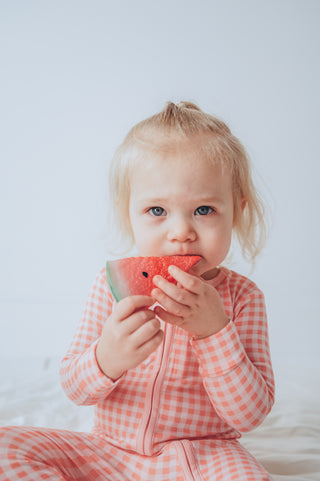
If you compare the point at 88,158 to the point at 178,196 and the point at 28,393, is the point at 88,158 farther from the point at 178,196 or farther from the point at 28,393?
the point at 178,196

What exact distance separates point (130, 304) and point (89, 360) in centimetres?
25

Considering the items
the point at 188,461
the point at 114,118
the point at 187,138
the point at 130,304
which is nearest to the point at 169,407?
the point at 188,461

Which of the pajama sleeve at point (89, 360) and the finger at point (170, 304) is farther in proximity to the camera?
the pajama sleeve at point (89, 360)

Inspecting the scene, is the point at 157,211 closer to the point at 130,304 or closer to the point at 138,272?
the point at 138,272

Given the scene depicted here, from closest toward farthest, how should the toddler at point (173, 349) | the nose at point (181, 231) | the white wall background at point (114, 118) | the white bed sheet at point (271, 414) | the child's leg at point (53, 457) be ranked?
the child's leg at point (53, 457), the toddler at point (173, 349), the nose at point (181, 231), the white bed sheet at point (271, 414), the white wall background at point (114, 118)

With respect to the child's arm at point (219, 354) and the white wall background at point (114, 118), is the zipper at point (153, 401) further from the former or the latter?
the white wall background at point (114, 118)

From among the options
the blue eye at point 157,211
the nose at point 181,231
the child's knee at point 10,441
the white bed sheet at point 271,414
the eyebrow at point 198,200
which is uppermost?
the eyebrow at point 198,200

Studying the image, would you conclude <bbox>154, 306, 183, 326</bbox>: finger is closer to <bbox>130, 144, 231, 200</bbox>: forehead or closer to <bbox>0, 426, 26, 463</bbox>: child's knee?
<bbox>130, 144, 231, 200</bbox>: forehead

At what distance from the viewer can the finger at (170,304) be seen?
1.08m

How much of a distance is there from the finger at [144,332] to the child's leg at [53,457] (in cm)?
31

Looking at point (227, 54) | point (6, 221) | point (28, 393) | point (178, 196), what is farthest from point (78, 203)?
point (178, 196)

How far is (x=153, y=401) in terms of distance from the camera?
4.27ft

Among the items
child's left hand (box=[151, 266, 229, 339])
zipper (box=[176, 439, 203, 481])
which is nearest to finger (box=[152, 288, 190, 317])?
child's left hand (box=[151, 266, 229, 339])

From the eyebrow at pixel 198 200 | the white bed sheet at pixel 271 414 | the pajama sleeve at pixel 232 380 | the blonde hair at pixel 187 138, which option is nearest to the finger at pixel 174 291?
the pajama sleeve at pixel 232 380
